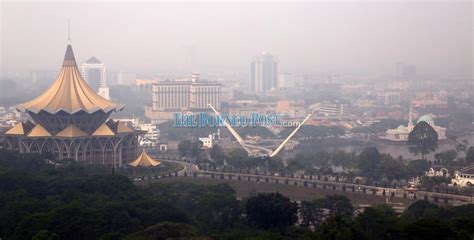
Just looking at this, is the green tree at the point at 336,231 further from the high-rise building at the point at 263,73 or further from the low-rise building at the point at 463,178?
the high-rise building at the point at 263,73

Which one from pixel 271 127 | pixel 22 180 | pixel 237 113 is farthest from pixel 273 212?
pixel 237 113

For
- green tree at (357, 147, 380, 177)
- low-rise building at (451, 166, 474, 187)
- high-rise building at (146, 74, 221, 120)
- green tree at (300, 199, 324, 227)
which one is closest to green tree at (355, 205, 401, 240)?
green tree at (300, 199, 324, 227)

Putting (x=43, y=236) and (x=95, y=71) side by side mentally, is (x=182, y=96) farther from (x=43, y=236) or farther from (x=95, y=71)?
(x=43, y=236)

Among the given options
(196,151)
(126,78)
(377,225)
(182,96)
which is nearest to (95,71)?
(126,78)

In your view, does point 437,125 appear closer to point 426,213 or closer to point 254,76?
point 426,213

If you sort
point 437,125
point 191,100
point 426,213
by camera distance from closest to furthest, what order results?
1. point 426,213
2. point 437,125
3. point 191,100

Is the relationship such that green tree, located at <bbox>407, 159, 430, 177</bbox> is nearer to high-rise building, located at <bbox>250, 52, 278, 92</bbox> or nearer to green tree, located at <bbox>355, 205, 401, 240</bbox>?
green tree, located at <bbox>355, 205, 401, 240</bbox>

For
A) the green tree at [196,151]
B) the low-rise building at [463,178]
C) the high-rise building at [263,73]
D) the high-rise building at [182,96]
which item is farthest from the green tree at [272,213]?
the high-rise building at [263,73]
